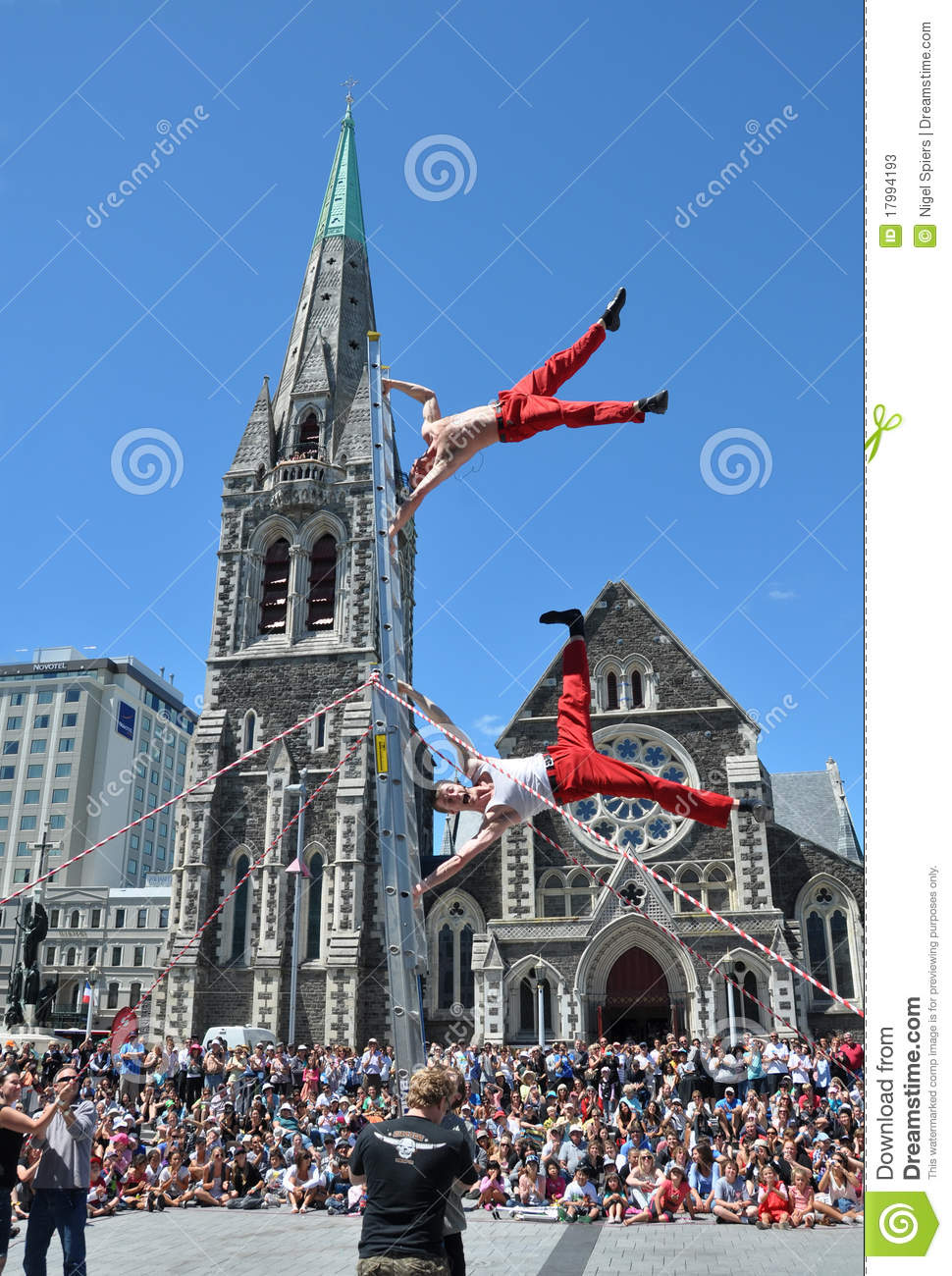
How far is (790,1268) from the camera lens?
922cm

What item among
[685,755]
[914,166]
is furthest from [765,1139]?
[685,755]

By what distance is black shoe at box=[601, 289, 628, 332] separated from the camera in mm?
6906

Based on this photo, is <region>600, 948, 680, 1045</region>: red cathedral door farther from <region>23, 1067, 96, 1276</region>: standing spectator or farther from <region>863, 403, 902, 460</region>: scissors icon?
<region>863, 403, 902, 460</region>: scissors icon

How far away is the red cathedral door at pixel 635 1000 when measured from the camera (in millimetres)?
27078

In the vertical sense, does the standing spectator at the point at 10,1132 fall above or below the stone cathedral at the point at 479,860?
below

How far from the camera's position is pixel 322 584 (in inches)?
1379

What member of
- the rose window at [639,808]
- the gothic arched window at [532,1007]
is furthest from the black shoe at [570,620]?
the rose window at [639,808]

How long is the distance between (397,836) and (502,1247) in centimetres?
569

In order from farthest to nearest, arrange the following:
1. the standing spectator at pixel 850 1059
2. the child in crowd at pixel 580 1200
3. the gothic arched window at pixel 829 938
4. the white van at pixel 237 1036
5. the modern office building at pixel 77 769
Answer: the modern office building at pixel 77 769 → the gothic arched window at pixel 829 938 → the white van at pixel 237 1036 → the standing spectator at pixel 850 1059 → the child in crowd at pixel 580 1200

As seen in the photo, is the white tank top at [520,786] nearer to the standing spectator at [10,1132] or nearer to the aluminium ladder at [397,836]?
the aluminium ladder at [397,836]

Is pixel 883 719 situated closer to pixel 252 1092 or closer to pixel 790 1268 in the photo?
pixel 790 1268

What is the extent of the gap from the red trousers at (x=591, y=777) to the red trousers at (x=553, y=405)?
166 centimetres

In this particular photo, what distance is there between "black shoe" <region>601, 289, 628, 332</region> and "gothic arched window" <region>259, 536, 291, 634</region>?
2837 centimetres

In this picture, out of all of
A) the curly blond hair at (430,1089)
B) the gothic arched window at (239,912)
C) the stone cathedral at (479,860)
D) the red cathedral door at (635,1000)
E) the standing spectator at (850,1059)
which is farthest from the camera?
the gothic arched window at (239,912)
